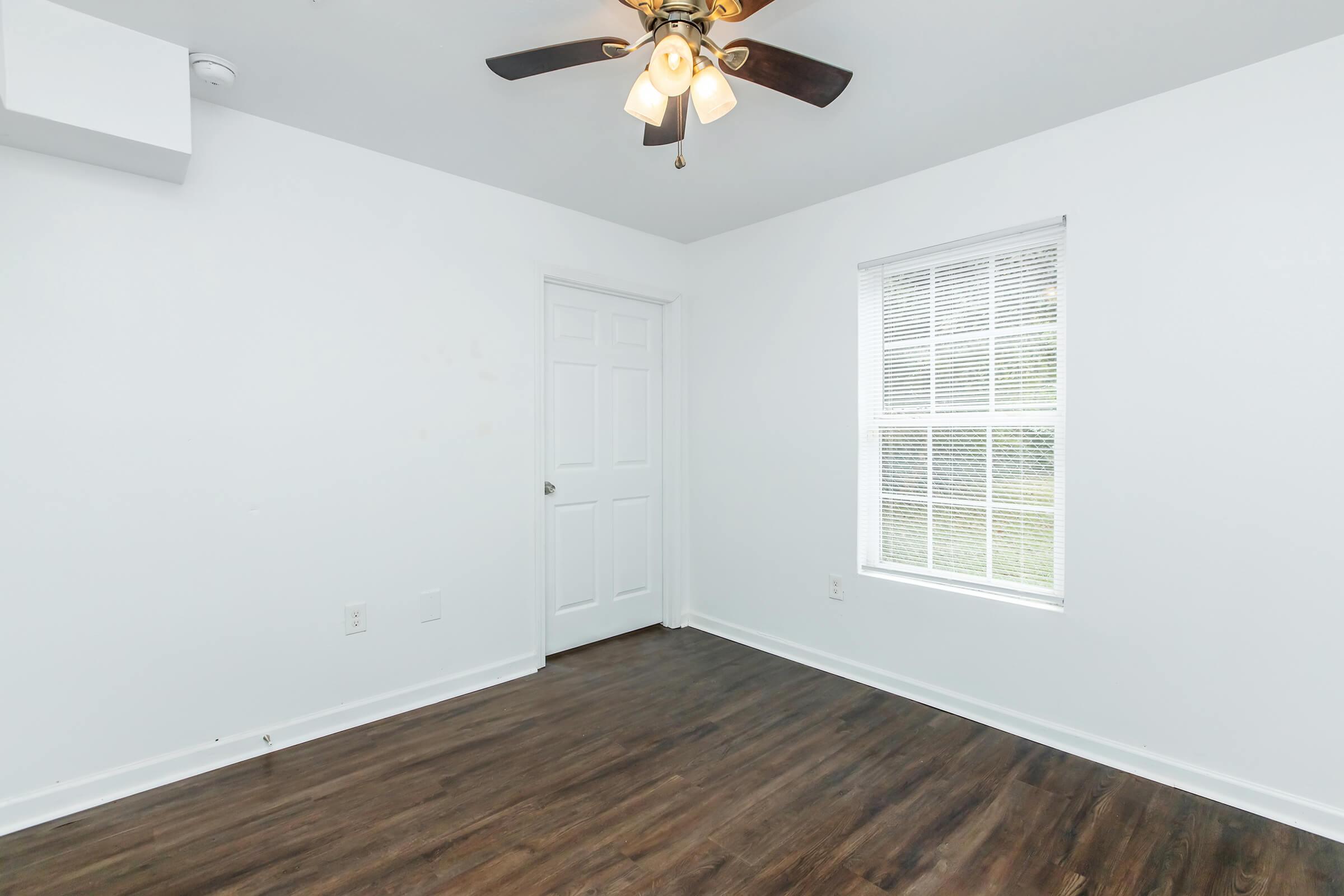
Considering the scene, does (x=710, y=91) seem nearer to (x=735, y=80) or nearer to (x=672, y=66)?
(x=672, y=66)

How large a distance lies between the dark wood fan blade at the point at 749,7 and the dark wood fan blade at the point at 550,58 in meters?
0.29

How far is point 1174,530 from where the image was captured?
224 cm

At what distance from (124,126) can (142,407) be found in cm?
90

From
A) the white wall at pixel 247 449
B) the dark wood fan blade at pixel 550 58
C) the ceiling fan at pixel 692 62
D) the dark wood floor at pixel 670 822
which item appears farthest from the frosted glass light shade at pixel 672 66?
the dark wood floor at pixel 670 822

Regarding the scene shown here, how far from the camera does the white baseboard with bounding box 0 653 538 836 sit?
79.0 inches

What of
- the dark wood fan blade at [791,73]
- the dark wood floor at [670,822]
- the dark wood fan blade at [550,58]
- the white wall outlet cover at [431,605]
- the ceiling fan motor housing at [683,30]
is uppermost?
the ceiling fan motor housing at [683,30]

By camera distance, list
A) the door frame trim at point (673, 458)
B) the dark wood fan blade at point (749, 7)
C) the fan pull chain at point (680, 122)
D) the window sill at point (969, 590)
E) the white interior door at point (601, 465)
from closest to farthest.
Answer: the dark wood fan blade at point (749, 7) → the fan pull chain at point (680, 122) → the window sill at point (969, 590) → the white interior door at point (601, 465) → the door frame trim at point (673, 458)

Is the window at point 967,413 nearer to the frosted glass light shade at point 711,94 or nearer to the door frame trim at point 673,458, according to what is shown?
the door frame trim at point 673,458

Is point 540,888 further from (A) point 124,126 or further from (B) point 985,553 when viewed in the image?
(A) point 124,126

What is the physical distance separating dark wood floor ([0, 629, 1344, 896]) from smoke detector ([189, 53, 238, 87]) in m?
2.42

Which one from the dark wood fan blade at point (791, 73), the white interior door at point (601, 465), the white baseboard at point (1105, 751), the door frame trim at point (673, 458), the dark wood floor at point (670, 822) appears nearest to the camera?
the dark wood fan blade at point (791, 73)

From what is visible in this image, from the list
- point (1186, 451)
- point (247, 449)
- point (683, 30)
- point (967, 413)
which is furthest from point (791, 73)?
point (247, 449)

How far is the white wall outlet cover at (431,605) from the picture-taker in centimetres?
289

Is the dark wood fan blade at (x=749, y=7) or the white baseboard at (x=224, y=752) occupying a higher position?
the dark wood fan blade at (x=749, y=7)
